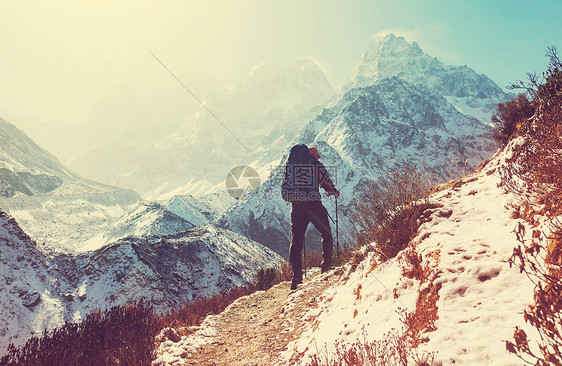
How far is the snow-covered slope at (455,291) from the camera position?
1.84 m

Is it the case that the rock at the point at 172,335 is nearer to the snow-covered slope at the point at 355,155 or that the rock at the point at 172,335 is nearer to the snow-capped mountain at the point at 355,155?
the snow-covered slope at the point at 355,155

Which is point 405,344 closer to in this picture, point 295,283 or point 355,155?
point 295,283

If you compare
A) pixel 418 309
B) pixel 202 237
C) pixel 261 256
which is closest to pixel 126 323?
pixel 418 309

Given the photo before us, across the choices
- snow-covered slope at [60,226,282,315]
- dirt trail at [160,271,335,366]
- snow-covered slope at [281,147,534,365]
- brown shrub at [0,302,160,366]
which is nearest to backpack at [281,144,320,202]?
dirt trail at [160,271,335,366]

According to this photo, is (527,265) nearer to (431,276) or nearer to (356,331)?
(431,276)

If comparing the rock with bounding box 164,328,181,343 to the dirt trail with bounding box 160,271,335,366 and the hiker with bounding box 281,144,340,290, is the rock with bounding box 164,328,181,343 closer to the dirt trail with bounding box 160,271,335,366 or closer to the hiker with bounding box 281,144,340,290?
the dirt trail with bounding box 160,271,335,366

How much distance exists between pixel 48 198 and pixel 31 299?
246 feet

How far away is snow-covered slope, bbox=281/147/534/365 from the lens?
1840mm

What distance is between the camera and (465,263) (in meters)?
2.57

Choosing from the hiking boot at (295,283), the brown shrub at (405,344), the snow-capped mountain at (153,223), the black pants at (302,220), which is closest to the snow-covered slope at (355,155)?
the snow-capped mountain at (153,223)

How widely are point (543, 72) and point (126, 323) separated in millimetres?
8287

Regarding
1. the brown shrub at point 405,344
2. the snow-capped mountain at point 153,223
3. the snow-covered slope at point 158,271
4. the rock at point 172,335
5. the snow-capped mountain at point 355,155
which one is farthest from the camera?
the snow-capped mountain at point 355,155

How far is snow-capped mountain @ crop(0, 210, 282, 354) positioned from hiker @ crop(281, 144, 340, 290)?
9597 millimetres

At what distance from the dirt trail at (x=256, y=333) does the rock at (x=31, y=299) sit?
11.1 meters
